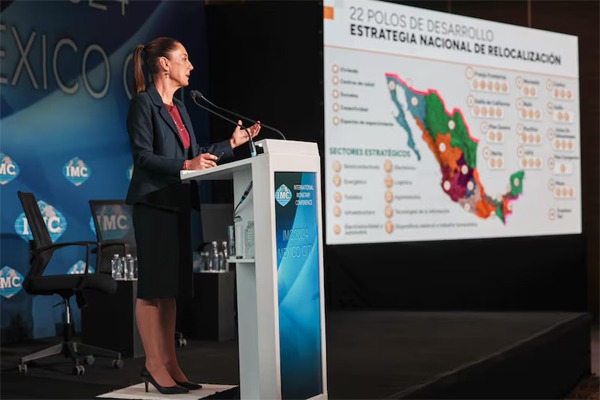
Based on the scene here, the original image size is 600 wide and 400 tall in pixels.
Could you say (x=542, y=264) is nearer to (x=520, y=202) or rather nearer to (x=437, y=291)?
(x=520, y=202)

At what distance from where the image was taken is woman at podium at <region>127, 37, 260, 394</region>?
11.0 feet

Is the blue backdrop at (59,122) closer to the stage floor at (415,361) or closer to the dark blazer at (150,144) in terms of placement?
the stage floor at (415,361)

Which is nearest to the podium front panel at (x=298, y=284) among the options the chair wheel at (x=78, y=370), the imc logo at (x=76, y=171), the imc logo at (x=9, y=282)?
the chair wheel at (x=78, y=370)

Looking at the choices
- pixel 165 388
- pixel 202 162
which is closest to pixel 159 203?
pixel 202 162

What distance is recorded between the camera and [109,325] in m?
5.55

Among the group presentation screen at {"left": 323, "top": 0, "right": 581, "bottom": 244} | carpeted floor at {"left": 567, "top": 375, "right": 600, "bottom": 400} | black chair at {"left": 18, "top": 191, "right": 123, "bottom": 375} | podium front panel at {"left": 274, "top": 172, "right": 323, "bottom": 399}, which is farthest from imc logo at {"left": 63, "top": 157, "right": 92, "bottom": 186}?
podium front panel at {"left": 274, "top": 172, "right": 323, "bottom": 399}

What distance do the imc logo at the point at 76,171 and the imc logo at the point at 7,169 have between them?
1.44 feet

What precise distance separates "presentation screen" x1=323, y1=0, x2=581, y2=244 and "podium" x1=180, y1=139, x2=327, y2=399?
2136mm

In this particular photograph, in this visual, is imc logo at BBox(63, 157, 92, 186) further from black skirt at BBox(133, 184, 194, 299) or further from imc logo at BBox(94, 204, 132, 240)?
black skirt at BBox(133, 184, 194, 299)

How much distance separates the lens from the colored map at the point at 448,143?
18.5 ft

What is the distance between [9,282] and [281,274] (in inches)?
151

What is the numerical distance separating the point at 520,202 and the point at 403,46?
59.5 inches

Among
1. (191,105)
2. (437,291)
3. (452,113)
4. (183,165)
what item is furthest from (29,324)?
(183,165)

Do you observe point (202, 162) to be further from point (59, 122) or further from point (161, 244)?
point (59, 122)
